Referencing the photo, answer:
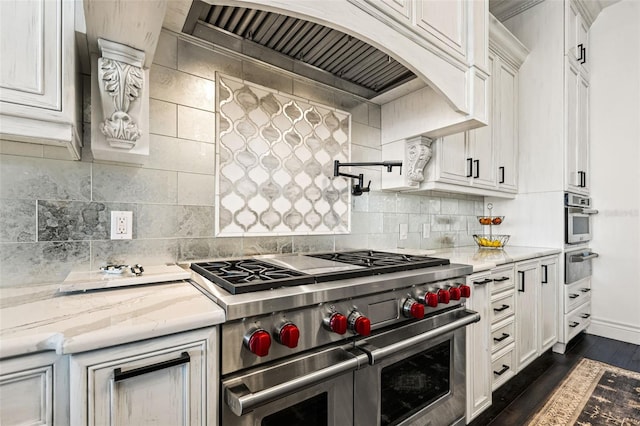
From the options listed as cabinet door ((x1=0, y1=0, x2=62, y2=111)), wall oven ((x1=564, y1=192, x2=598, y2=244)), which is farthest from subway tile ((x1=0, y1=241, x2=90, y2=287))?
wall oven ((x1=564, y1=192, x2=598, y2=244))

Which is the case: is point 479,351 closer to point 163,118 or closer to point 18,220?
point 163,118

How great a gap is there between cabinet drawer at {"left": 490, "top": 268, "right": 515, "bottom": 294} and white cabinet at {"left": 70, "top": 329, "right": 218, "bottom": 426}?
67.0 inches

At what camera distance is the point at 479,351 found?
69.2 inches

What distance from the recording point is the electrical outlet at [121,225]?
125 cm

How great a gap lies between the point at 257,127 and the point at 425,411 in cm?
160

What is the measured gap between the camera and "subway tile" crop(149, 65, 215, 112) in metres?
1.37

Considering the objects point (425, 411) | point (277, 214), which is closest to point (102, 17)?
point (277, 214)

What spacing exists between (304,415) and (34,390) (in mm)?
722

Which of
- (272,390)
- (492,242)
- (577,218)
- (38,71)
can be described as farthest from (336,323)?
(577,218)

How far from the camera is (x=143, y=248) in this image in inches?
51.8

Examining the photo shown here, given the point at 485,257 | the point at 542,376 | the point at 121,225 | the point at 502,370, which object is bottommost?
the point at 542,376

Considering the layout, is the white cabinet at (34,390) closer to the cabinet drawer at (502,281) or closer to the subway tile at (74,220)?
the subway tile at (74,220)

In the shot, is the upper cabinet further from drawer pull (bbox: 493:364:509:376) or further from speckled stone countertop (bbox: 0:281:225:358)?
speckled stone countertop (bbox: 0:281:225:358)

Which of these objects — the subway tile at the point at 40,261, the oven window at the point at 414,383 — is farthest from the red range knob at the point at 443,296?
the subway tile at the point at 40,261
